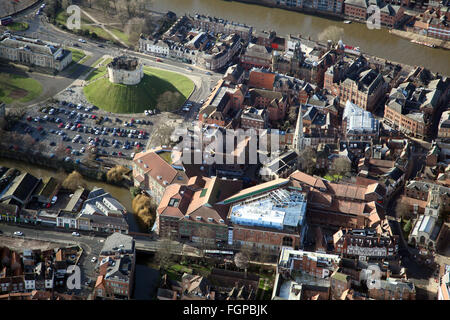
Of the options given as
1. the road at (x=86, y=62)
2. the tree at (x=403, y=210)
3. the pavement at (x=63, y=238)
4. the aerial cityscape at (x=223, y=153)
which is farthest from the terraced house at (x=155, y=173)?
the tree at (x=403, y=210)

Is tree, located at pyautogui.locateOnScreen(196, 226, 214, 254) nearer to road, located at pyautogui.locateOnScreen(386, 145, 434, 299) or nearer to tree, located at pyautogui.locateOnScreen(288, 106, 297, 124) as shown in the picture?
road, located at pyautogui.locateOnScreen(386, 145, 434, 299)

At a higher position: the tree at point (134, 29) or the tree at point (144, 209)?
the tree at point (134, 29)

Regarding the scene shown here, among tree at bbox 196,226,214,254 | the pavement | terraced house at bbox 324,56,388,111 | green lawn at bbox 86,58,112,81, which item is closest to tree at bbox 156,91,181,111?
green lawn at bbox 86,58,112,81

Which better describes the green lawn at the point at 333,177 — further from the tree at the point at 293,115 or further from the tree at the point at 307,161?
the tree at the point at 293,115

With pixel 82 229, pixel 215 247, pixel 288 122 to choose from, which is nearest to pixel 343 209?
pixel 215 247

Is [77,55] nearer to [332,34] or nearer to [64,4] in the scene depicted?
[64,4]
